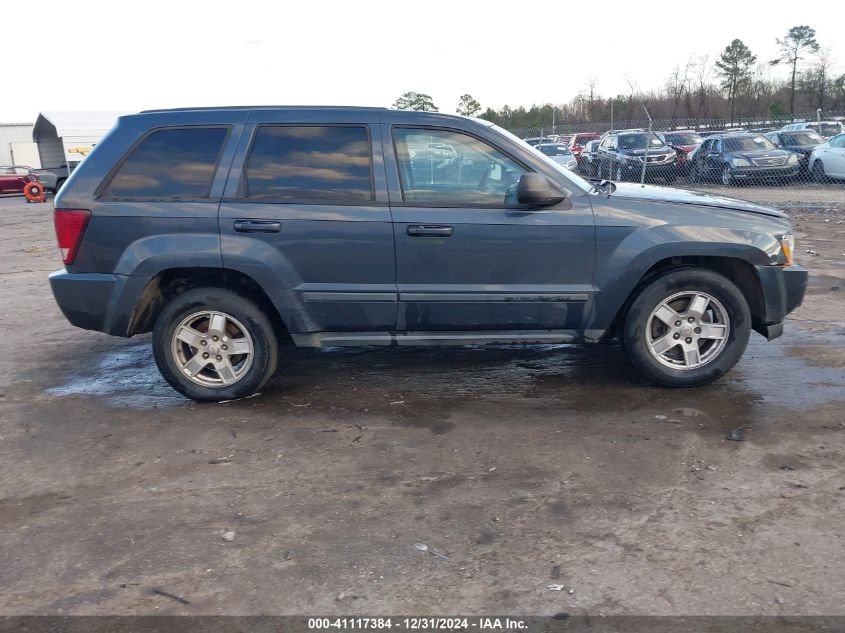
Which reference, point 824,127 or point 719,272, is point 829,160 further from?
point 719,272

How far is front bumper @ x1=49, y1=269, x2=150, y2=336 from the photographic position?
4.83m

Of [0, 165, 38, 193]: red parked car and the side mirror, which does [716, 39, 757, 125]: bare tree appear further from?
the side mirror

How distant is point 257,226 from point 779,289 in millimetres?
3475

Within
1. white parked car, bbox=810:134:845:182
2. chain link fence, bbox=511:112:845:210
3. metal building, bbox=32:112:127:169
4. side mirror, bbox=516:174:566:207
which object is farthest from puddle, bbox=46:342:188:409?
metal building, bbox=32:112:127:169

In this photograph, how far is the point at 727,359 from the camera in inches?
195

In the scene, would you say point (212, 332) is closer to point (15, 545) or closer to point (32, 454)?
point (32, 454)

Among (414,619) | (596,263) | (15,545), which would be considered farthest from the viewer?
(596,263)

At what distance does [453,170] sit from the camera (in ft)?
15.9

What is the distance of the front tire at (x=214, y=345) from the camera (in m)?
4.92

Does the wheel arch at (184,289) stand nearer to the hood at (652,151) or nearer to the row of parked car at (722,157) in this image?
the row of parked car at (722,157)

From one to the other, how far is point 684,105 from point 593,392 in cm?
5032

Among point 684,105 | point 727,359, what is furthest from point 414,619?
point 684,105

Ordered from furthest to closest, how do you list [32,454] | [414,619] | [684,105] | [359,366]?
[684,105] < [359,366] < [32,454] < [414,619]

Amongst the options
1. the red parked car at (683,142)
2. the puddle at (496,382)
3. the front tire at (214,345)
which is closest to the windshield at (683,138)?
the red parked car at (683,142)
